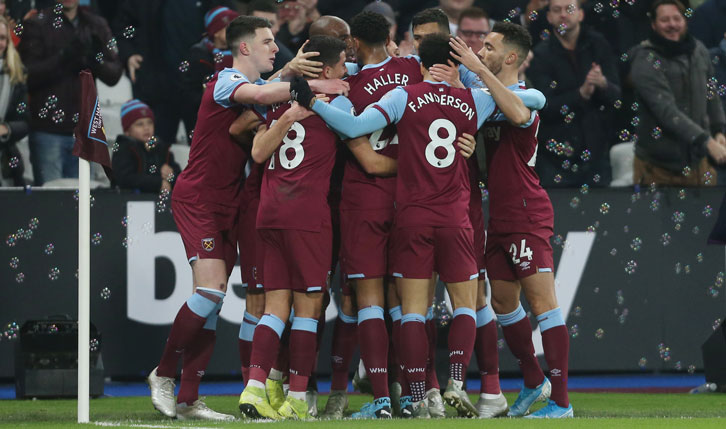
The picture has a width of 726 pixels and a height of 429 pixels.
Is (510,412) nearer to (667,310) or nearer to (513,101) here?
(513,101)

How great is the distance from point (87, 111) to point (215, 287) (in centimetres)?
153

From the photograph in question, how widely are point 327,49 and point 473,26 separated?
3.97 metres

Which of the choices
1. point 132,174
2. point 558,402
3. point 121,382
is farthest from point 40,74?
point 558,402

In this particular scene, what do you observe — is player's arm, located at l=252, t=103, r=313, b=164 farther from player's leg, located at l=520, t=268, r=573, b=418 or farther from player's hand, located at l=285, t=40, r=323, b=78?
player's leg, located at l=520, t=268, r=573, b=418

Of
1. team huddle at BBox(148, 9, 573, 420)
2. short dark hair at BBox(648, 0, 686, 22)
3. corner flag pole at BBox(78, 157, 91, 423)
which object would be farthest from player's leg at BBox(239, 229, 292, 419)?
short dark hair at BBox(648, 0, 686, 22)

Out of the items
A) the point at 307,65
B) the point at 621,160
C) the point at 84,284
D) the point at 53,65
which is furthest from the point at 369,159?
the point at 621,160

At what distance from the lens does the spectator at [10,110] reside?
1083 centimetres

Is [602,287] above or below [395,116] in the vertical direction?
below

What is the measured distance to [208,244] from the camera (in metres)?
7.96

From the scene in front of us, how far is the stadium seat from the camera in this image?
38.6ft

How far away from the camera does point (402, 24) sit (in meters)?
12.2

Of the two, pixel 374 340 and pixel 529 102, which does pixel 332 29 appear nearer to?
pixel 529 102

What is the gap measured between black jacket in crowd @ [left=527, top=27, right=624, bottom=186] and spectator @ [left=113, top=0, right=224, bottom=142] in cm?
339

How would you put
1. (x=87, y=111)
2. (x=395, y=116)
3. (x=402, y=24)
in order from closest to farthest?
1. (x=87, y=111)
2. (x=395, y=116)
3. (x=402, y=24)
